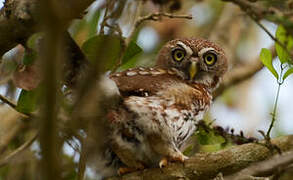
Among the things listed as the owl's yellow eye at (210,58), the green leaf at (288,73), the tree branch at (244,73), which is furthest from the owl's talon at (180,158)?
the tree branch at (244,73)

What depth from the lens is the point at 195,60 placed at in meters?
4.72

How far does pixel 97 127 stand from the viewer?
232 centimetres

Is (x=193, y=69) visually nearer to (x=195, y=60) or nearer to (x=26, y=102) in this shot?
(x=195, y=60)

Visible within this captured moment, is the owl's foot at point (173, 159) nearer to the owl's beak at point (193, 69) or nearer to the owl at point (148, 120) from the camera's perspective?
the owl at point (148, 120)

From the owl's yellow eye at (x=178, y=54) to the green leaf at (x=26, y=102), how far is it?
1.60 m

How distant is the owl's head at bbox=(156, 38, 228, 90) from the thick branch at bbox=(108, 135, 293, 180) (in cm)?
125

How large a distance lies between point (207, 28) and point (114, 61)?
4.13 m

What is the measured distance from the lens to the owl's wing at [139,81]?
148 inches

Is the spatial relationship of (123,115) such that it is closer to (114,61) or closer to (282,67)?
(114,61)

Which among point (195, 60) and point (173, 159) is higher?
point (195, 60)

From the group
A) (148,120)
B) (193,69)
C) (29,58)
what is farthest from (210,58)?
(29,58)

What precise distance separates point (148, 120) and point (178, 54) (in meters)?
1.39

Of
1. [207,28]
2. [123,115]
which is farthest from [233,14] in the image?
[123,115]

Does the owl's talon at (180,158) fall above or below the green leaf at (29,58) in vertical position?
below
